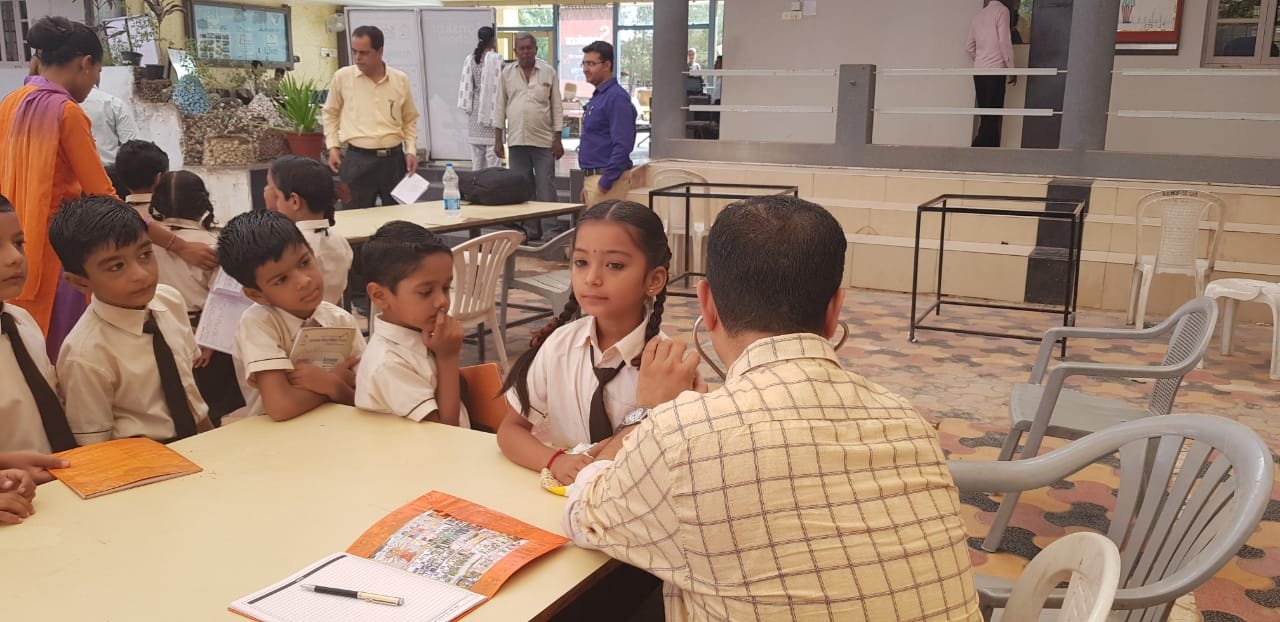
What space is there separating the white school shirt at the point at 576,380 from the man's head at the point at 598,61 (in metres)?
5.45

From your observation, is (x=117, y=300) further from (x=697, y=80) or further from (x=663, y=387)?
(x=697, y=80)

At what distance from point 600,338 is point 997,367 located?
369 centimetres

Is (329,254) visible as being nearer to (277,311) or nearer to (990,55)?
(277,311)

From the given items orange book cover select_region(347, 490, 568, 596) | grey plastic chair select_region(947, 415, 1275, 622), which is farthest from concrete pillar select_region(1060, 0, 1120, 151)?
orange book cover select_region(347, 490, 568, 596)

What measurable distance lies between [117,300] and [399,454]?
2.52ft

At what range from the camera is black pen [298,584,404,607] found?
1.23 meters

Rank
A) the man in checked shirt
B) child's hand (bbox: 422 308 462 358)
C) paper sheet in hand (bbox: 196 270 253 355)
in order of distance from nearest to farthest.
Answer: the man in checked shirt < child's hand (bbox: 422 308 462 358) < paper sheet in hand (bbox: 196 270 253 355)

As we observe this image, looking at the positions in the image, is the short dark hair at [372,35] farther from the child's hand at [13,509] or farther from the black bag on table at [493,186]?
the child's hand at [13,509]

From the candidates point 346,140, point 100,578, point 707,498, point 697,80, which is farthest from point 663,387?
point 697,80

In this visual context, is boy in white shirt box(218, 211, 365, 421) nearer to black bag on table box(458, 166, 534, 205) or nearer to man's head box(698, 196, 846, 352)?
man's head box(698, 196, 846, 352)

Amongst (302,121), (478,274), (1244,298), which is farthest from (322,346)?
(302,121)

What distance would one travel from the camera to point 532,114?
769 cm

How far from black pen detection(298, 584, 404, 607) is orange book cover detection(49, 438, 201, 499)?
526mm

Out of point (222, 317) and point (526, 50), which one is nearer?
point (222, 317)
